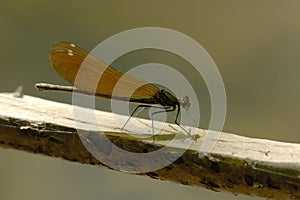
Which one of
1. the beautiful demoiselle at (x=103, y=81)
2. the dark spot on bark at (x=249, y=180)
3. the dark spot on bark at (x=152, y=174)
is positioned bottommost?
the dark spot on bark at (x=152, y=174)

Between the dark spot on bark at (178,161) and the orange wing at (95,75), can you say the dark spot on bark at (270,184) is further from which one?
the orange wing at (95,75)

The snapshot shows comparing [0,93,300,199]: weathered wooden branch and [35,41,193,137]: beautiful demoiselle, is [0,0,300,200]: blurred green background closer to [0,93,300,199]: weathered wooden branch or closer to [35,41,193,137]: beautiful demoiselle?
[35,41,193,137]: beautiful demoiselle

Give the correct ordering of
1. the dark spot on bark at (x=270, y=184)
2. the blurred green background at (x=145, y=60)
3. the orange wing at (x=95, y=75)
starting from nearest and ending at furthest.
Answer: the dark spot on bark at (x=270, y=184), the orange wing at (x=95, y=75), the blurred green background at (x=145, y=60)

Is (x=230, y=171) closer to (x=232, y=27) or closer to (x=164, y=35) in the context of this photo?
(x=164, y=35)

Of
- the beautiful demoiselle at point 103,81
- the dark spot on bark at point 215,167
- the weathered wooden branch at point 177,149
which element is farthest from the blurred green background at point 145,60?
the dark spot on bark at point 215,167

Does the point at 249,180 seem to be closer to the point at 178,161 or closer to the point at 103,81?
the point at 178,161

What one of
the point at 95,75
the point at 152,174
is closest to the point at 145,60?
the point at 95,75
